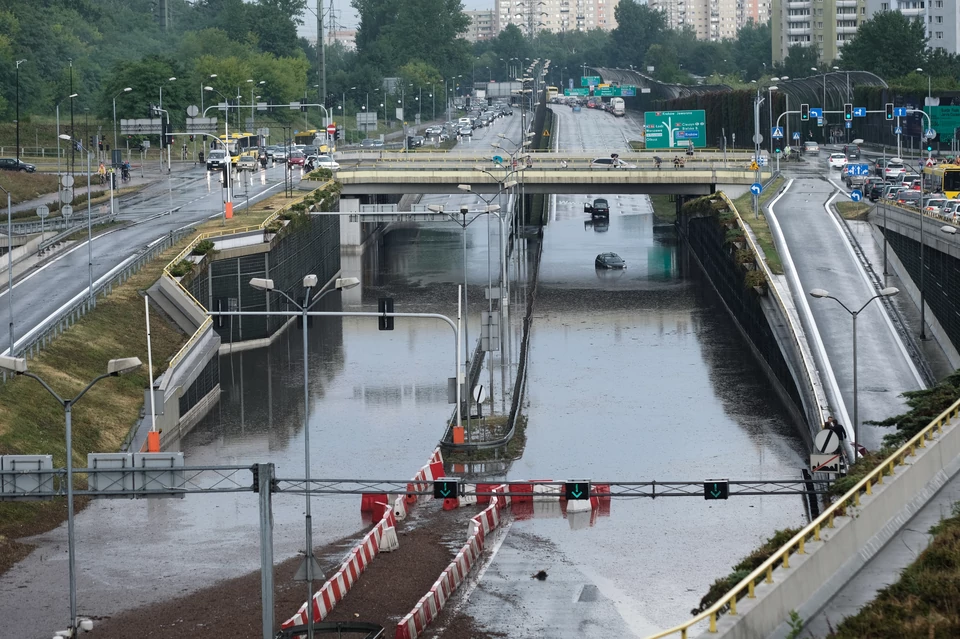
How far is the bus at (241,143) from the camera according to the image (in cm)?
13188

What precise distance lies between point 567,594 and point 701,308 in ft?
171

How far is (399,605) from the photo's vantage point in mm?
36250

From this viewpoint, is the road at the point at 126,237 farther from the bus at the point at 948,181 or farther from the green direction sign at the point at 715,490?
the bus at the point at 948,181

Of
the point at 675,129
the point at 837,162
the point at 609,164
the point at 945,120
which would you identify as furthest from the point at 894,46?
the point at 609,164

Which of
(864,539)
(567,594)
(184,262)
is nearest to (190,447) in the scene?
(184,262)

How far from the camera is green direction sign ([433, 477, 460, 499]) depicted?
118ft

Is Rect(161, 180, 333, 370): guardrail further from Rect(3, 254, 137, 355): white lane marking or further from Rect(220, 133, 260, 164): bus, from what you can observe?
Rect(220, 133, 260, 164): bus

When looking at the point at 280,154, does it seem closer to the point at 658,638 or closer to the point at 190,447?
the point at 190,447

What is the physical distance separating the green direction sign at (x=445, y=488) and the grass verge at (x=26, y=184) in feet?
232

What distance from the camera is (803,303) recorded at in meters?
68.9

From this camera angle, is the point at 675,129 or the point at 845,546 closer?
the point at 845,546

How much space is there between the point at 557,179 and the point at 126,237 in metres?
31.7

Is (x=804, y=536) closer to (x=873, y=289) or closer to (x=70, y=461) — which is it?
(x=70, y=461)

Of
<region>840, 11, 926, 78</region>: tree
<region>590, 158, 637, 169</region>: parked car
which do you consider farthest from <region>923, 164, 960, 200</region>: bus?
<region>840, 11, 926, 78</region>: tree
